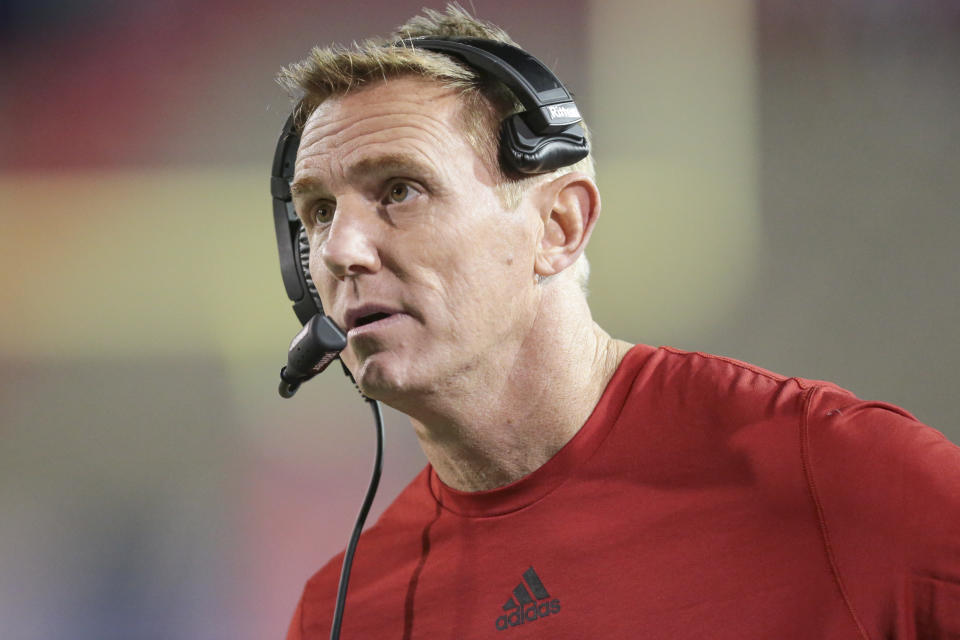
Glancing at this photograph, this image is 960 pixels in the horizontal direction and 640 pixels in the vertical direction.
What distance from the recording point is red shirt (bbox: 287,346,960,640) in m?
1.00

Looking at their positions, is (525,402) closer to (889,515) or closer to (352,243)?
(352,243)

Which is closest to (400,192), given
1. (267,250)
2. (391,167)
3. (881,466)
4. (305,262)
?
(391,167)

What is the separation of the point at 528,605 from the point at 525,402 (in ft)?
0.85

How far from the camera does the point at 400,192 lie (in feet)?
4.09

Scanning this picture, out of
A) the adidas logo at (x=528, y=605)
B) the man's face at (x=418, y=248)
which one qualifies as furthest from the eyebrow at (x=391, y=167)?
the adidas logo at (x=528, y=605)

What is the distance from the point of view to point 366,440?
219cm

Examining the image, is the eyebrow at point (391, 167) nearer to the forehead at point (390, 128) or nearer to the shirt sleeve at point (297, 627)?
the forehead at point (390, 128)

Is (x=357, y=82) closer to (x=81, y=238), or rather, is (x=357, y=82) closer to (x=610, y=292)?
(x=610, y=292)

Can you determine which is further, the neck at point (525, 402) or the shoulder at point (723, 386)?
the neck at point (525, 402)

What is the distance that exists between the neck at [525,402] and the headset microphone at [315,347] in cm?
13

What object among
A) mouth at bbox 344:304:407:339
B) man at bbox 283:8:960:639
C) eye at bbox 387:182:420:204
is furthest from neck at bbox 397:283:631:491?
eye at bbox 387:182:420:204

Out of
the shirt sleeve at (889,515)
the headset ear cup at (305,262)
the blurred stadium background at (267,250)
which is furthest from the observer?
the blurred stadium background at (267,250)

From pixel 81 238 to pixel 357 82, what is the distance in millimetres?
1255

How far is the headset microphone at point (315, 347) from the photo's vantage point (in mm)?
1195
